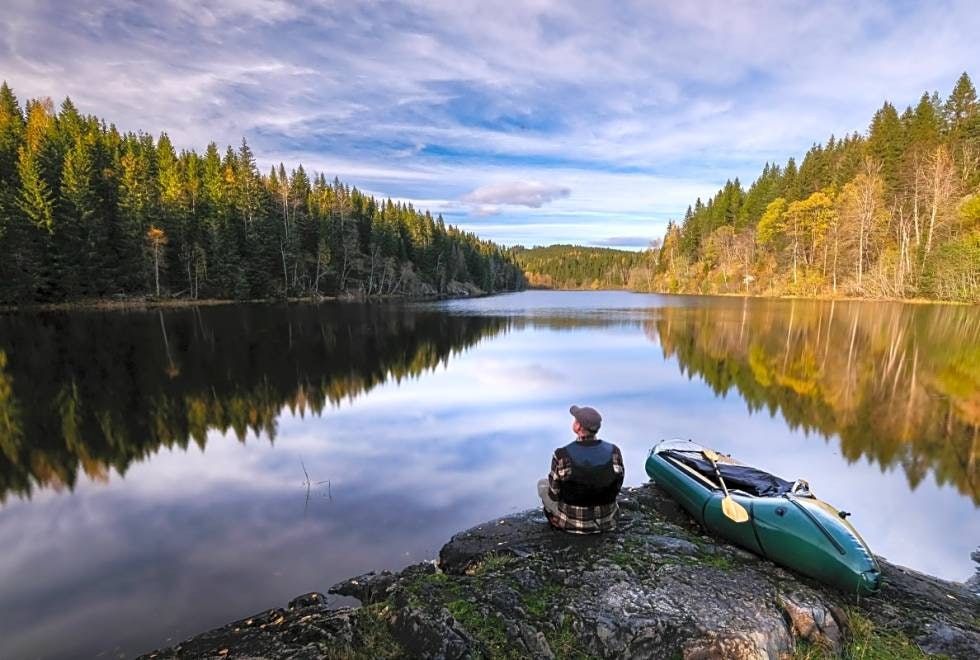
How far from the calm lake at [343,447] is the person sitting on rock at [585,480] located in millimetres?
2807

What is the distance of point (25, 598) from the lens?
6.78 meters

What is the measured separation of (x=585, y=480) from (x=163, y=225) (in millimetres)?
70927

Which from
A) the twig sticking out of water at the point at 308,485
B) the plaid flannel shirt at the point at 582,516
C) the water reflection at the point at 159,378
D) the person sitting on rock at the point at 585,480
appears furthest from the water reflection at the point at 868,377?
the water reflection at the point at 159,378

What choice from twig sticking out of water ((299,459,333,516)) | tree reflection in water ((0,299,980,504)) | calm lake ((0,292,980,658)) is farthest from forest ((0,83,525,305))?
twig sticking out of water ((299,459,333,516))

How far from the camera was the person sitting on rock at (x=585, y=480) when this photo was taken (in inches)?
239

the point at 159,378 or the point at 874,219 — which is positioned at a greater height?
the point at 874,219

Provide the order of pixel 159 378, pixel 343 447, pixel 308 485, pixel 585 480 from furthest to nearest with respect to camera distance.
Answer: pixel 159 378 < pixel 343 447 < pixel 308 485 < pixel 585 480

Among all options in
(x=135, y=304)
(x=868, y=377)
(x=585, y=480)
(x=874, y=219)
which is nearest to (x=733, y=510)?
(x=585, y=480)

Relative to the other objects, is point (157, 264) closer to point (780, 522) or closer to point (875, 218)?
point (780, 522)

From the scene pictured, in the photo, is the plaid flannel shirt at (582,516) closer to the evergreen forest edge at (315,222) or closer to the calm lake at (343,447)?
the calm lake at (343,447)

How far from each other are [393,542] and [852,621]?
21.5ft

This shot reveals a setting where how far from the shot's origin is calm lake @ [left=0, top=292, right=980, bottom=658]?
742 cm

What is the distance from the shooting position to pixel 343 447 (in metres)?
13.5

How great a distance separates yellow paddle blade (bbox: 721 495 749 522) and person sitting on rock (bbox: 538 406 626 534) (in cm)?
163
